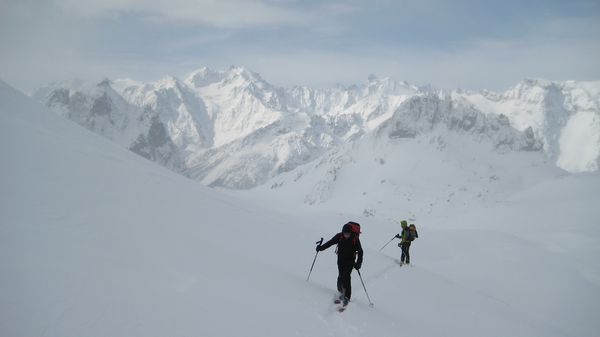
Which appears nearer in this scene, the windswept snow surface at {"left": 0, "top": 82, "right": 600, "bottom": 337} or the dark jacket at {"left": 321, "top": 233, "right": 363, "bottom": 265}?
the windswept snow surface at {"left": 0, "top": 82, "right": 600, "bottom": 337}

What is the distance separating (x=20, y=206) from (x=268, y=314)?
19.1 feet

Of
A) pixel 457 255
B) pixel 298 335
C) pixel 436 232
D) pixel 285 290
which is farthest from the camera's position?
pixel 436 232

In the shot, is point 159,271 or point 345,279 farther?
point 345,279

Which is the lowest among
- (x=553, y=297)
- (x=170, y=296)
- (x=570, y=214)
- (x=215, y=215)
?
(x=570, y=214)

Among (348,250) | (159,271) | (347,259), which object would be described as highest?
(159,271)

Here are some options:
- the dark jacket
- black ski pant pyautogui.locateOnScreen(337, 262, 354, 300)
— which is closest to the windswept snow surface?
black ski pant pyautogui.locateOnScreen(337, 262, 354, 300)

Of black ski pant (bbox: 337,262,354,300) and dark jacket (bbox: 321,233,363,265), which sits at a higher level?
dark jacket (bbox: 321,233,363,265)

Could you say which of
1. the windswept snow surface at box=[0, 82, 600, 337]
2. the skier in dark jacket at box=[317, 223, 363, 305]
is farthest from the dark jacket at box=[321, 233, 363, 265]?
the windswept snow surface at box=[0, 82, 600, 337]

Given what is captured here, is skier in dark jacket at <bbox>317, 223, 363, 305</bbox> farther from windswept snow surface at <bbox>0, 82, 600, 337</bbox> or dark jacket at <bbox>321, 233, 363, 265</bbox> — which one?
windswept snow surface at <bbox>0, 82, 600, 337</bbox>

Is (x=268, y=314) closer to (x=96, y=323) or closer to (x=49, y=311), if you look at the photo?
(x=96, y=323)

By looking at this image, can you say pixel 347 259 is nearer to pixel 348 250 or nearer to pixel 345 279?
pixel 348 250

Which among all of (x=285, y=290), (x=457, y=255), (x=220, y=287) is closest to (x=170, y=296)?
(x=220, y=287)

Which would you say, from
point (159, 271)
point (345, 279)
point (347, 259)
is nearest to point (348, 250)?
point (347, 259)

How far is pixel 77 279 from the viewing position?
6.64 metres
